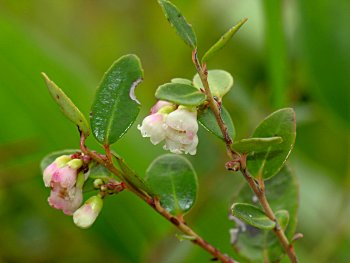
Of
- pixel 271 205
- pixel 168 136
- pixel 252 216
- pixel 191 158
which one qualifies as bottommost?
pixel 191 158

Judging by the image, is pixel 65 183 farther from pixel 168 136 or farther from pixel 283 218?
pixel 283 218

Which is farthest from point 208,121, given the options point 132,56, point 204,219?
point 204,219

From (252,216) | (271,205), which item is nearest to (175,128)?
(252,216)

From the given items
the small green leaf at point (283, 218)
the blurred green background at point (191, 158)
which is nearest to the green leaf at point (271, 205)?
the small green leaf at point (283, 218)

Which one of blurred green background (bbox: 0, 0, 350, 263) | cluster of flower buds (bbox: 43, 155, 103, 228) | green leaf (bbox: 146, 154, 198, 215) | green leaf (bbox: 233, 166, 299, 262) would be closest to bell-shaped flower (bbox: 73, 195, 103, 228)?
cluster of flower buds (bbox: 43, 155, 103, 228)

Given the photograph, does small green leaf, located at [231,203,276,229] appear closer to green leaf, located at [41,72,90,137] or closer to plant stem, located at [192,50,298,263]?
plant stem, located at [192,50,298,263]

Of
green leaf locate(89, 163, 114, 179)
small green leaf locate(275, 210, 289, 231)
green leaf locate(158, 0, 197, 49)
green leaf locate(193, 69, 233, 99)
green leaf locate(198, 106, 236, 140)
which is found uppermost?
green leaf locate(158, 0, 197, 49)

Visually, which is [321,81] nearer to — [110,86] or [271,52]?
[271,52]
